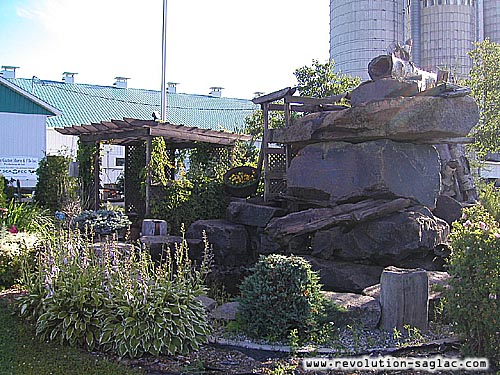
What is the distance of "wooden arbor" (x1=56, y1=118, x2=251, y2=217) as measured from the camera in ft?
41.4

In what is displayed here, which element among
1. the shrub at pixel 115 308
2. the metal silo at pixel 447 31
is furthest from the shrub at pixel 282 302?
the metal silo at pixel 447 31

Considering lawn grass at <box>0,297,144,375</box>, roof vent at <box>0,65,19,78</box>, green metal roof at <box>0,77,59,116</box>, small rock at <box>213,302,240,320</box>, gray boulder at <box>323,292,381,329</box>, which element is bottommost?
lawn grass at <box>0,297,144,375</box>

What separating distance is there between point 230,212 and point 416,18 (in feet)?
63.6

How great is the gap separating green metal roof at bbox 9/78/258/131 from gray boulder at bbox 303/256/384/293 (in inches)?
655

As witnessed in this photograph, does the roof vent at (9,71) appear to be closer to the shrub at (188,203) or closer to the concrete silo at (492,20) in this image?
the shrub at (188,203)

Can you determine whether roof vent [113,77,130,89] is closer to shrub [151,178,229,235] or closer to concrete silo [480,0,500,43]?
concrete silo [480,0,500,43]

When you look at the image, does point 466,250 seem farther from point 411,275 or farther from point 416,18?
point 416,18

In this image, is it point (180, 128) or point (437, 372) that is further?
point (180, 128)

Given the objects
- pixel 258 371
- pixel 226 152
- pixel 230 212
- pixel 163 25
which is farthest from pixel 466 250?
pixel 163 25

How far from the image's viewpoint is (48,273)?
224 inches

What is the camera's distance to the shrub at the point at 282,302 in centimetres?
534

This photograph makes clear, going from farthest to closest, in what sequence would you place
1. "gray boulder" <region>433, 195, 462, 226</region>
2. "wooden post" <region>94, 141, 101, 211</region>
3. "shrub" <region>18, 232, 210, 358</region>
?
"wooden post" <region>94, 141, 101, 211</region>
"gray boulder" <region>433, 195, 462, 226</region>
"shrub" <region>18, 232, 210, 358</region>

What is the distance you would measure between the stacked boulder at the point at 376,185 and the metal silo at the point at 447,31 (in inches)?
722

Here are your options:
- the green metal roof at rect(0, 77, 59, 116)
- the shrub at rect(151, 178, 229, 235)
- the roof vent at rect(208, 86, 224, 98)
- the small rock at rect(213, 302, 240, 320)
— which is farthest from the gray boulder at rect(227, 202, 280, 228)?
the roof vent at rect(208, 86, 224, 98)
